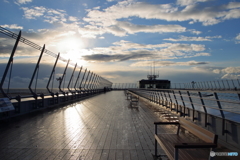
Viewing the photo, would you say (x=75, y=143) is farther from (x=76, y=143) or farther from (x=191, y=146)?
(x=191, y=146)

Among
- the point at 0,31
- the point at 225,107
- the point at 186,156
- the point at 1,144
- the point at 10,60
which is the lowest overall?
the point at 1,144

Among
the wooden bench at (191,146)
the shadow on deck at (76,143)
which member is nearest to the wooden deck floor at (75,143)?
the shadow on deck at (76,143)

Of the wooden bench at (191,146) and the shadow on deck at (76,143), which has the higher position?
the wooden bench at (191,146)

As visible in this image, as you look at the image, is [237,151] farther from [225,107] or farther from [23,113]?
[23,113]

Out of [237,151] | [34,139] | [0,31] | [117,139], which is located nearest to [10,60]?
[0,31]

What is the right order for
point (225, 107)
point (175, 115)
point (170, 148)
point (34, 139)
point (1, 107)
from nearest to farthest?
point (170, 148)
point (225, 107)
point (34, 139)
point (1, 107)
point (175, 115)

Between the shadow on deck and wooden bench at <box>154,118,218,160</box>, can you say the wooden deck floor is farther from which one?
wooden bench at <box>154,118,218,160</box>

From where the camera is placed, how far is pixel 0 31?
8875 mm

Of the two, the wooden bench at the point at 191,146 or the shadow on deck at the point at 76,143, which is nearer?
the wooden bench at the point at 191,146

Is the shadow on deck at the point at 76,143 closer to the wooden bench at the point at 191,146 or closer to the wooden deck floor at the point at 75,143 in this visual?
the wooden deck floor at the point at 75,143

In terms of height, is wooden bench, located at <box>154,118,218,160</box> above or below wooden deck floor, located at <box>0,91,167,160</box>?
above

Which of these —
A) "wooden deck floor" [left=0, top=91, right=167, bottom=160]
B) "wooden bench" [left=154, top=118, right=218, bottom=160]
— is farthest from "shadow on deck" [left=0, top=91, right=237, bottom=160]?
"wooden bench" [left=154, top=118, right=218, bottom=160]

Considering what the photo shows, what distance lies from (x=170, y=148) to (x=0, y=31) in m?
8.95

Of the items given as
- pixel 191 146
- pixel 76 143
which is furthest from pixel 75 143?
pixel 191 146
